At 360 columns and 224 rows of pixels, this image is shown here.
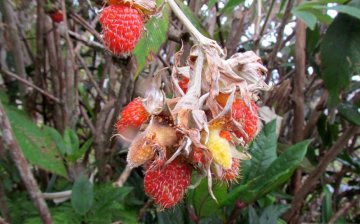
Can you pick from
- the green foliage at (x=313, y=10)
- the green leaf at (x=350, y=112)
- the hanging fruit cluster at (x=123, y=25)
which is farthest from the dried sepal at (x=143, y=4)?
the green leaf at (x=350, y=112)

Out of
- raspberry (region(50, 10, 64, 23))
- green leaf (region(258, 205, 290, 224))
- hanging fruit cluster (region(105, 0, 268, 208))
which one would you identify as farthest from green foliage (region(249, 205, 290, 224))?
raspberry (region(50, 10, 64, 23))

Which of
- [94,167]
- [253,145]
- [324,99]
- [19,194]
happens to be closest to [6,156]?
[19,194]

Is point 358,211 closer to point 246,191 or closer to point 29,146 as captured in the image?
point 246,191

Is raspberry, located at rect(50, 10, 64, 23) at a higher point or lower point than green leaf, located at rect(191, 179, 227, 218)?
higher

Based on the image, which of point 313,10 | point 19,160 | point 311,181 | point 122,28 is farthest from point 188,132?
point 311,181

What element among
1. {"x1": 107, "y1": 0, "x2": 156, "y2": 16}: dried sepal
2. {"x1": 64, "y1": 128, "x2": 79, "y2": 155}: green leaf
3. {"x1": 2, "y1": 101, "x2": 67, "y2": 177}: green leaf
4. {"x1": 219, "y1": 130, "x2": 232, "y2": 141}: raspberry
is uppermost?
{"x1": 107, "y1": 0, "x2": 156, "y2": 16}: dried sepal

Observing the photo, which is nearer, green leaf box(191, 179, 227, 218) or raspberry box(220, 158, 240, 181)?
raspberry box(220, 158, 240, 181)

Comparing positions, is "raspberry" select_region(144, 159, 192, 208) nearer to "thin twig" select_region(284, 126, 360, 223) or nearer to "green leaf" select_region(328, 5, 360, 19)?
"green leaf" select_region(328, 5, 360, 19)
